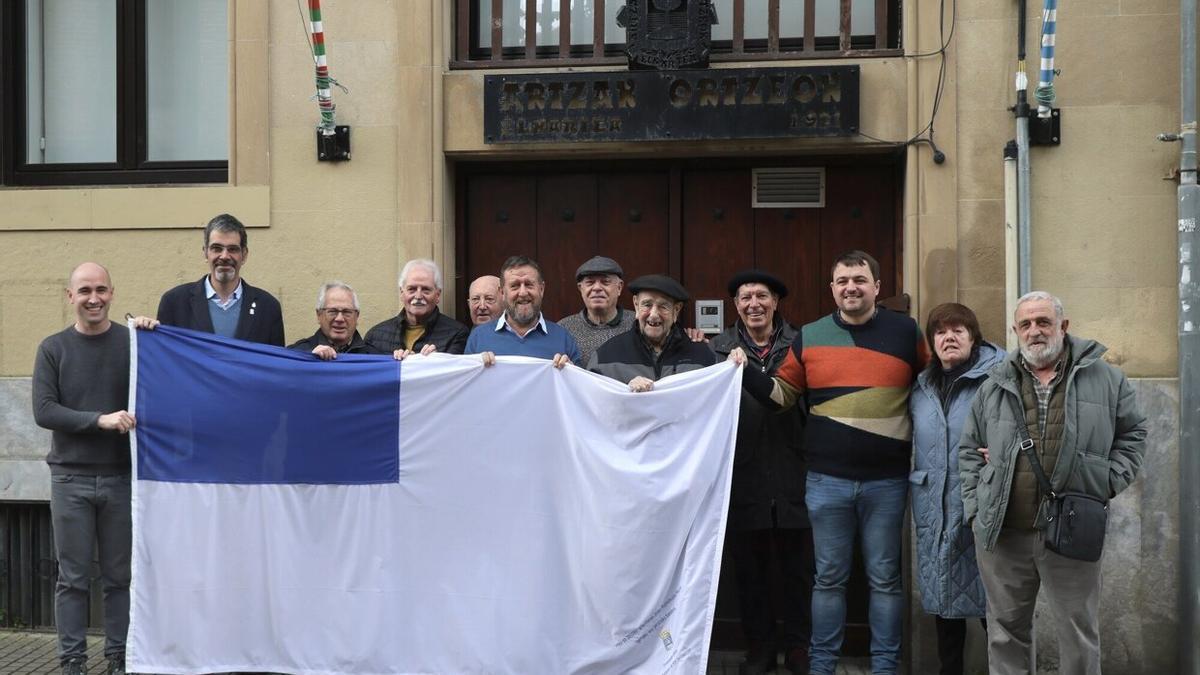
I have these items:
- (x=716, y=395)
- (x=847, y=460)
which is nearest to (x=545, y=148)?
(x=716, y=395)

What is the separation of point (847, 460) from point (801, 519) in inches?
20.3

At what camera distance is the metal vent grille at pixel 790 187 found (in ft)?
24.2

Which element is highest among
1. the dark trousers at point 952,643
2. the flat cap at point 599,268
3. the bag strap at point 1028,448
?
the flat cap at point 599,268

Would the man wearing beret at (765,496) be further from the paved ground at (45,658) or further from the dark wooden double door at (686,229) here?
the dark wooden double door at (686,229)

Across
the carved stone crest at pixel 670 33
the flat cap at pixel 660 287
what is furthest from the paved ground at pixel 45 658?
the carved stone crest at pixel 670 33

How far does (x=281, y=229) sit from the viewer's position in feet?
24.1

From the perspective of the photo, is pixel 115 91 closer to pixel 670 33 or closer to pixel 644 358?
pixel 670 33

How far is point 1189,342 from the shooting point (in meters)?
6.46

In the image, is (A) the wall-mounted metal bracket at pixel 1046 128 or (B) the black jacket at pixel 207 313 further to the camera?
(A) the wall-mounted metal bracket at pixel 1046 128

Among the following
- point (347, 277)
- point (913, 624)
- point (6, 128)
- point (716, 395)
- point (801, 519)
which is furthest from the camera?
point (6, 128)

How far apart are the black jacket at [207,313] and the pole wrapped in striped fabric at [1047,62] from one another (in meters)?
4.17

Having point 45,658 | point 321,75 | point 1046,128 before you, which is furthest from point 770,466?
point 45,658

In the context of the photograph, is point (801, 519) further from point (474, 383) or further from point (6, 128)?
point (6, 128)

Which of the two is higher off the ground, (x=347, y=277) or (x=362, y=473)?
(x=347, y=277)
